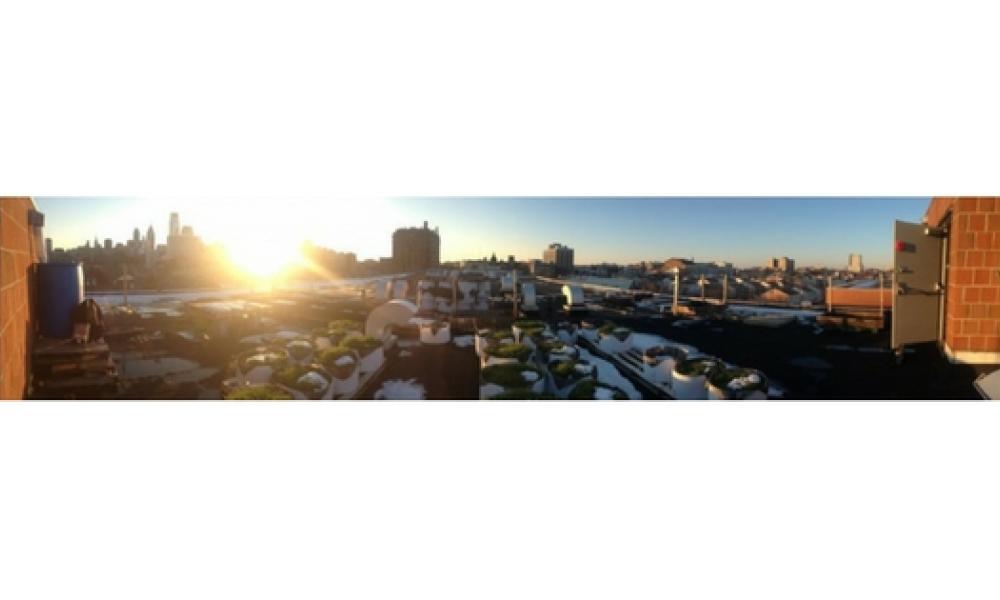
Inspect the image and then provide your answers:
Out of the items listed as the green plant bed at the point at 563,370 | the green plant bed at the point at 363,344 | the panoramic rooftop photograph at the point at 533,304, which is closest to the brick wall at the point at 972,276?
the panoramic rooftop photograph at the point at 533,304

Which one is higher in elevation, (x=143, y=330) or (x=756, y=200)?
(x=756, y=200)

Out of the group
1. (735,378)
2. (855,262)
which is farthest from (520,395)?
(855,262)

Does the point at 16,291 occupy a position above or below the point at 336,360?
above

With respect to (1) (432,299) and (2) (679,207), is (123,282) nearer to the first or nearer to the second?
(1) (432,299)

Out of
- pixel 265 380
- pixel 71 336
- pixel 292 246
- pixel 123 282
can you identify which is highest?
pixel 292 246

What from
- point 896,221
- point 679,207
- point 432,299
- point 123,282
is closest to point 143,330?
point 123,282

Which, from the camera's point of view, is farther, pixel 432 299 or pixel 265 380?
pixel 432 299

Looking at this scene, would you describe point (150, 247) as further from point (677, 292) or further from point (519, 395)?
point (677, 292)

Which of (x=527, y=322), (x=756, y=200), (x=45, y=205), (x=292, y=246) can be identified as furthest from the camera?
(x=527, y=322)
